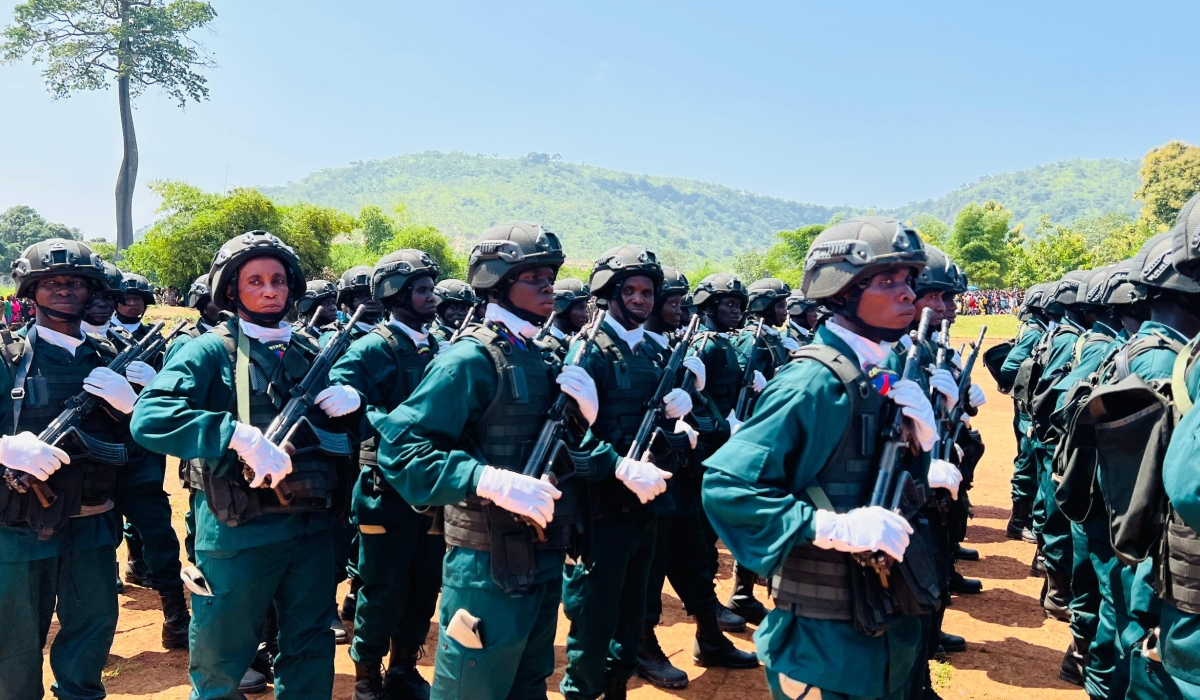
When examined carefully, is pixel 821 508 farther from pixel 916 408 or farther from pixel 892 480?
pixel 916 408

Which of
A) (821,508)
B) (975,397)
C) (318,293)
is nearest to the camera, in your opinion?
(821,508)

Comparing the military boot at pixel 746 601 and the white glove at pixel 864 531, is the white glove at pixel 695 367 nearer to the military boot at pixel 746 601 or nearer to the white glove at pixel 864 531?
the military boot at pixel 746 601

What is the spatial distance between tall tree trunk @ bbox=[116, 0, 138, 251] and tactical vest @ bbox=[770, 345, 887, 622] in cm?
5448

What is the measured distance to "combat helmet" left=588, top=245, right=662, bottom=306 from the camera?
19.7 feet

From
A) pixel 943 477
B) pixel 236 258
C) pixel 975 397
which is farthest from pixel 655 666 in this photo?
pixel 236 258

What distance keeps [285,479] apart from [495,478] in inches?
53.9

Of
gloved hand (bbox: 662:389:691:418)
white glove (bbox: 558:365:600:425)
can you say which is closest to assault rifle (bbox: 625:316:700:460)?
gloved hand (bbox: 662:389:691:418)

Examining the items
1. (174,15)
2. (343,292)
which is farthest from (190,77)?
(343,292)

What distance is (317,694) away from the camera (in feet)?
15.1

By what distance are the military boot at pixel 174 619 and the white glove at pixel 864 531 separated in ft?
19.3

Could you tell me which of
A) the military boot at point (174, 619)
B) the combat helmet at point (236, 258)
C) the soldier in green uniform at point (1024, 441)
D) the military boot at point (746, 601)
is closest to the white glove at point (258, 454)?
the combat helmet at point (236, 258)

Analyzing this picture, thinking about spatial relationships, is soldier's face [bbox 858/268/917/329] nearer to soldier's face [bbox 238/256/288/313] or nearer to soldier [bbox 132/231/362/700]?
soldier [bbox 132/231/362/700]

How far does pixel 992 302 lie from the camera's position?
56.1 metres

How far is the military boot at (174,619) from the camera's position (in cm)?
684
